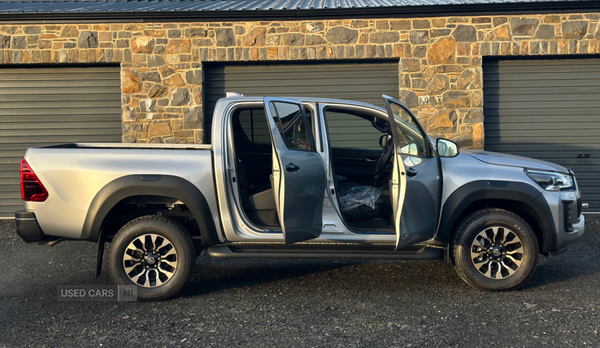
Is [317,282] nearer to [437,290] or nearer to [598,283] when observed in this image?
[437,290]

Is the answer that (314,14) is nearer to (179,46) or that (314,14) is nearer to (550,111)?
(179,46)

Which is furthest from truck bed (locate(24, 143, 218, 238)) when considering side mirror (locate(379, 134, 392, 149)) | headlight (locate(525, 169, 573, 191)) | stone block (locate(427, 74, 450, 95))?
stone block (locate(427, 74, 450, 95))

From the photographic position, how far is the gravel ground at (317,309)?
420cm

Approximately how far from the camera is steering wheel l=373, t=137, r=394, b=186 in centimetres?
569

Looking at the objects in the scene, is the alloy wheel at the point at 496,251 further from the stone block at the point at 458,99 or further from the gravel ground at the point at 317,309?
the stone block at the point at 458,99

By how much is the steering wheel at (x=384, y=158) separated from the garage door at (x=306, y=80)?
4.70 m

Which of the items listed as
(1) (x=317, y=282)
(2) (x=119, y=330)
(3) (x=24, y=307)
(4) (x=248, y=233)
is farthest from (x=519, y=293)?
(3) (x=24, y=307)

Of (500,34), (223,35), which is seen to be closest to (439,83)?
(500,34)

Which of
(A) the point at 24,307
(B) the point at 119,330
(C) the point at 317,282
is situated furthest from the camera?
(C) the point at 317,282

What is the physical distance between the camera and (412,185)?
5.04 metres

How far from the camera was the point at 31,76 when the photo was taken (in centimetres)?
1050

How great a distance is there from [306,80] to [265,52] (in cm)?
94

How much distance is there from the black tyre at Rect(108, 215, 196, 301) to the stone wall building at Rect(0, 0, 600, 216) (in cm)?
529

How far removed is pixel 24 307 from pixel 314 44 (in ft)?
22.7
